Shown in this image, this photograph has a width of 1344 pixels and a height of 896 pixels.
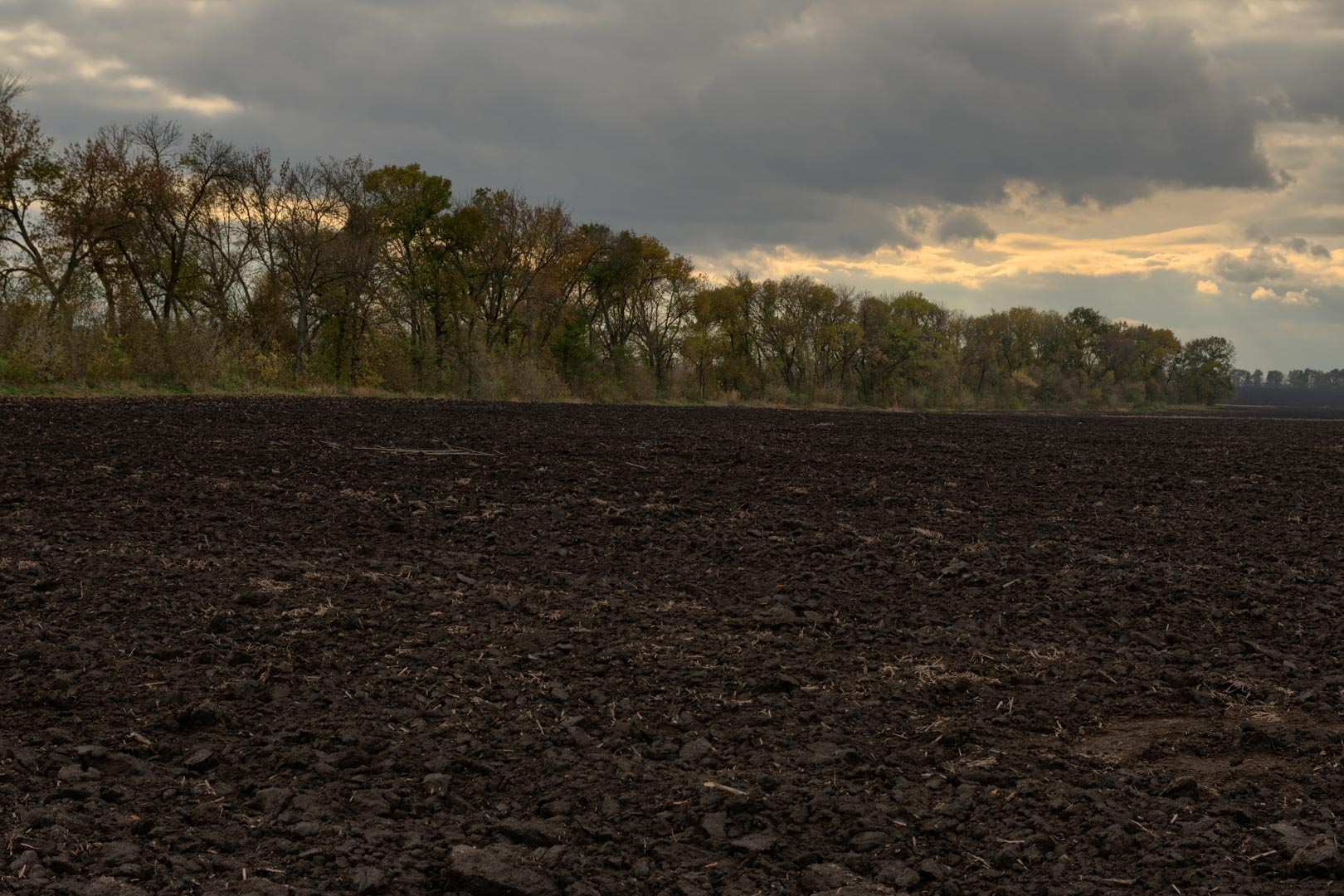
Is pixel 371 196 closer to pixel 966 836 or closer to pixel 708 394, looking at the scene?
pixel 708 394

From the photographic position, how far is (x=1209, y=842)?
3.85 m

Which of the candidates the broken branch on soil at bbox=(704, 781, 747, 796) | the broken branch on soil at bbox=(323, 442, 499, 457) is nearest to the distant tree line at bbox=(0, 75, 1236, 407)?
the broken branch on soil at bbox=(323, 442, 499, 457)

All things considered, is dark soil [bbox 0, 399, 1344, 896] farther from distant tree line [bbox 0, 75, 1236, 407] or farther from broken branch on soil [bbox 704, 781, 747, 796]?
distant tree line [bbox 0, 75, 1236, 407]

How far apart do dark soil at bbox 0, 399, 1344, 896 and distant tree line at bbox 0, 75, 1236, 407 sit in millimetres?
19590

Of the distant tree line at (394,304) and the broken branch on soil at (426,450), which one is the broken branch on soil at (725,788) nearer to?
the broken branch on soil at (426,450)

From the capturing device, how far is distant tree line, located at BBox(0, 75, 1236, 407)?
30875 mm

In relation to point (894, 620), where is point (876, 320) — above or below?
above

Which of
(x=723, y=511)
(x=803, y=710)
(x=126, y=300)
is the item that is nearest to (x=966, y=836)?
(x=803, y=710)

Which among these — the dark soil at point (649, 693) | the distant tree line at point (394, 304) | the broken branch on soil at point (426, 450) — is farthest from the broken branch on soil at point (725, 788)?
the distant tree line at point (394, 304)

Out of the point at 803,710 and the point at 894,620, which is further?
the point at 894,620

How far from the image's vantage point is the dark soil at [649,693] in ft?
12.3

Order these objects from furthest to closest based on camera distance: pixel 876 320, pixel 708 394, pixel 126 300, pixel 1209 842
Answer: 1. pixel 876 320
2. pixel 708 394
3. pixel 126 300
4. pixel 1209 842

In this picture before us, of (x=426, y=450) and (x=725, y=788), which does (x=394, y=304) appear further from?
(x=725, y=788)

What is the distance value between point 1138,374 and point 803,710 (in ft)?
342
